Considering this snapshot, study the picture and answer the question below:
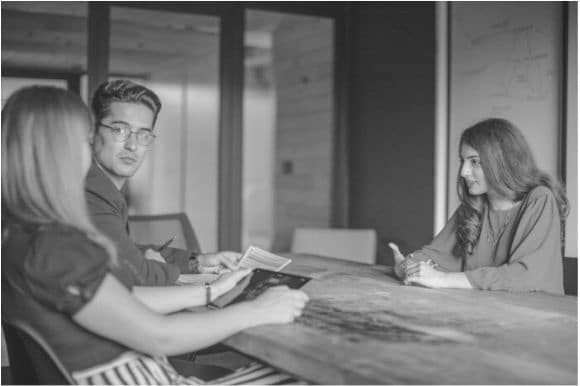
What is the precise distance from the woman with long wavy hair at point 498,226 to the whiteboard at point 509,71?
37.6 inches

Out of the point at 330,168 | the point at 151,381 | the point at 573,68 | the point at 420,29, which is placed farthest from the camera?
the point at 330,168

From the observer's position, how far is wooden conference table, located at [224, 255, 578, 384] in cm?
123

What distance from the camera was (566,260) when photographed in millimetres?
2527

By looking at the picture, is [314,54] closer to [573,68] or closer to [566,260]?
[573,68]

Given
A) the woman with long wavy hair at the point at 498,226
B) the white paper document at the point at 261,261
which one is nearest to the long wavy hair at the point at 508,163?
the woman with long wavy hair at the point at 498,226

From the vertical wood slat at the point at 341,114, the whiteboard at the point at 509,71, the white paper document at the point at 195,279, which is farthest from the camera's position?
the vertical wood slat at the point at 341,114

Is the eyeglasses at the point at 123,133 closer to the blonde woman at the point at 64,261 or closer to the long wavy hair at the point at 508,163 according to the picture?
the blonde woman at the point at 64,261

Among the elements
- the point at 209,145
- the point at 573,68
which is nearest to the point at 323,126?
the point at 209,145

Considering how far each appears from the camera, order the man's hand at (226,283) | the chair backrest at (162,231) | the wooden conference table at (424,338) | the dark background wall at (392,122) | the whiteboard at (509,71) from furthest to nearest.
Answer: the dark background wall at (392,122) < the whiteboard at (509,71) < the chair backrest at (162,231) < the man's hand at (226,283) < the wooden conference table at (424,338)

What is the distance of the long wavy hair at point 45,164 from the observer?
4.25 ft

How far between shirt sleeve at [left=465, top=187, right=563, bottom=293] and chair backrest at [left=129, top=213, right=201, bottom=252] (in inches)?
61.8

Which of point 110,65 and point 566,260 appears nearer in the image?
point 566,260

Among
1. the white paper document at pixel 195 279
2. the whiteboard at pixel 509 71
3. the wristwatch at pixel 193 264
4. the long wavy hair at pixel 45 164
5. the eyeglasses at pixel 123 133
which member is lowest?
the white paper document at pixel 195 279

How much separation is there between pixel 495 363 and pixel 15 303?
0.98 m
